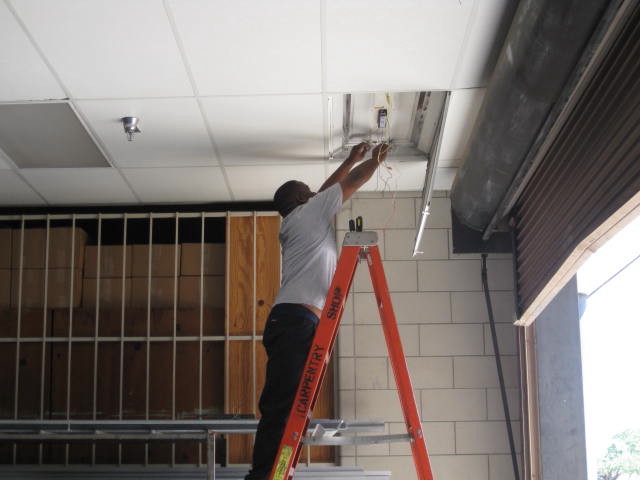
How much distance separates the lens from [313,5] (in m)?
3.24

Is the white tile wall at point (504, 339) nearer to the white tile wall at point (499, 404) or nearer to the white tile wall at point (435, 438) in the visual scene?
the white tile wall at point (499, 404)

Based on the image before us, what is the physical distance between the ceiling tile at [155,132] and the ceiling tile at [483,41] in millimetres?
1373

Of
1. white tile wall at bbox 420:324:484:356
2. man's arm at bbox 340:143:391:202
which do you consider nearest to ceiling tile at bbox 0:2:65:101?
man's arm at bbox 340:143:391:202

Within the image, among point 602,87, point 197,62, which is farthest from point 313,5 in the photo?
point 602,87

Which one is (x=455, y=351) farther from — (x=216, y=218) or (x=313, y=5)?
(x=313, y=5)

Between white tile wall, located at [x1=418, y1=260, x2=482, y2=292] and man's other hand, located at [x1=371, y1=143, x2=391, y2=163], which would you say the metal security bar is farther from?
man's other hand, located at [x1=371, y1=143, x2=391, y2=163]

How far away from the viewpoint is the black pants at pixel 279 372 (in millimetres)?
2803

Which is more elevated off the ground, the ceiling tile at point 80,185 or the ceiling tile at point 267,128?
the ceiling tile at point 267,128

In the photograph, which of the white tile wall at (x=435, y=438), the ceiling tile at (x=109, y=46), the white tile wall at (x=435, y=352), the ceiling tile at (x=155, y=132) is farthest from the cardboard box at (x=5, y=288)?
the white tile wall at (x=435, y=438)

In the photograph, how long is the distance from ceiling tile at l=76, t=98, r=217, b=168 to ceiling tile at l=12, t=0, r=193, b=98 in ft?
0.43

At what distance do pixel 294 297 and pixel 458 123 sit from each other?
71.9 inches

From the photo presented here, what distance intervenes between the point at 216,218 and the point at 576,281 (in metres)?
2.52

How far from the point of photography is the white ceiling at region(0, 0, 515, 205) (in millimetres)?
3297

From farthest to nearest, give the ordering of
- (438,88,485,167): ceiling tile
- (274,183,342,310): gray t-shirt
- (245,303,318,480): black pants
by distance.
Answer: (438,88,485,167): ceiling tile → (274,183,342,310): gray t-shirt → (245,303,318,480): black pants
